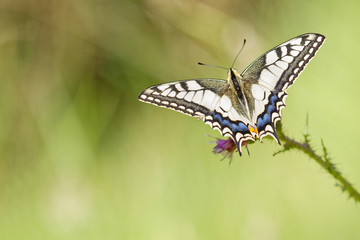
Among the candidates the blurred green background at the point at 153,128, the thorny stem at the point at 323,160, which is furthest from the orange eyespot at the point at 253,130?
the blurred green background at the point at 153,128

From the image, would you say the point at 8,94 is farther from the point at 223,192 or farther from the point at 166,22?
the point at 223,192

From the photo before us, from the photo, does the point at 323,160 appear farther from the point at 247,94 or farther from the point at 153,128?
the point at 153,128

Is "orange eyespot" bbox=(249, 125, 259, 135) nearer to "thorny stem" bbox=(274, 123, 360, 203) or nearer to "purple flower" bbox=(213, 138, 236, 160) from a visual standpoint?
"thorny stem" bbox=(274, 123, 360, 203)

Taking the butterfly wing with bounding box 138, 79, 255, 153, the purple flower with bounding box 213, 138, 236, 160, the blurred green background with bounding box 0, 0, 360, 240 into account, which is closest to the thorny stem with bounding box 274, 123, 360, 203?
the butterfly wing with bounding box 138, 79, 255, 153

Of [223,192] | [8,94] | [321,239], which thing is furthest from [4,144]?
[321,239]

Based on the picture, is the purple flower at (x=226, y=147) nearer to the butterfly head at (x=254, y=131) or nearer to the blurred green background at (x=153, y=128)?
the butterfly head at (x=254, y=131)

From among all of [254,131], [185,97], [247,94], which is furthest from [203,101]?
[254,131]

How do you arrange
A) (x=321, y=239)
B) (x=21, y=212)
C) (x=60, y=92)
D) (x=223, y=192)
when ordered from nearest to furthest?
(x=321, y=239) → (x=223, y=192) → (x=21, y=212) → (x=60, y=92)

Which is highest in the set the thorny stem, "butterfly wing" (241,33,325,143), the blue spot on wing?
"butterfly wing" (241,33,325,143)
